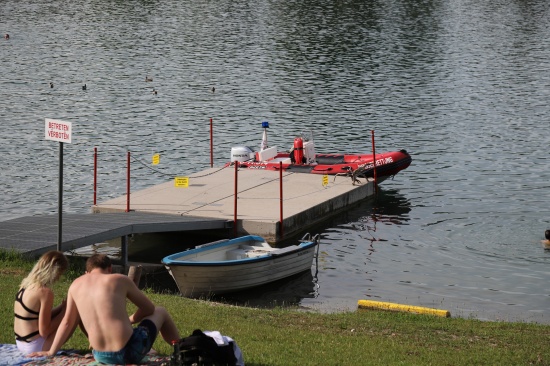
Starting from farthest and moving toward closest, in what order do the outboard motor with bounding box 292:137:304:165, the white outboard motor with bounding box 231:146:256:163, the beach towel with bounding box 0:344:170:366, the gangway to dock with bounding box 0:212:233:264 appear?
the white outboard motor with bounding box 231:146:256:163
the outboard motor with bounding box 292:137:304:165
the gangway to dock with bounding box 0:212:233:264
the beach towel with bounding box 0:344:170:366

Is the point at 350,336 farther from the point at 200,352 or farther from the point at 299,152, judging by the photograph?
the point at 299,152

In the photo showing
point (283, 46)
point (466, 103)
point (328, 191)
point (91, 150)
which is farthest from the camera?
point (283, 46)

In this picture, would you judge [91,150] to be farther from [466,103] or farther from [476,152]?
[466,103]

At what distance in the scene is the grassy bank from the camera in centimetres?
1291

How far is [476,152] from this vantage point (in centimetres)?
3741

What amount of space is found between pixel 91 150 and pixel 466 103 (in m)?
17.9

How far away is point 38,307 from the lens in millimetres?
11672

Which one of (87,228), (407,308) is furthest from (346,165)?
(407,308)

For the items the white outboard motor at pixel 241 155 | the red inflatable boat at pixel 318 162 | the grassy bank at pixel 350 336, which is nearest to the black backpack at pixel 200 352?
the grassy bank at pixel 350 336

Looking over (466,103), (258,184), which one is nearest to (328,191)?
(258,184)

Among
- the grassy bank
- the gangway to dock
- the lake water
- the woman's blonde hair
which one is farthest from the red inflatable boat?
the woman's blonde hair

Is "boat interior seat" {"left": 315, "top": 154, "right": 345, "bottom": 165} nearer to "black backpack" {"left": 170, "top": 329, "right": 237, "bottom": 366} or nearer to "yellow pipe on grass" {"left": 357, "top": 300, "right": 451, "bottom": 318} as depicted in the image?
"yellow pipe on grass" {"left": 357, "top": 300, "right": 451, "bottom": 318}

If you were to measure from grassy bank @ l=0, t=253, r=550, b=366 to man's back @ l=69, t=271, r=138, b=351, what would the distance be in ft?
5.13

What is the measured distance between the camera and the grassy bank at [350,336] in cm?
1291
